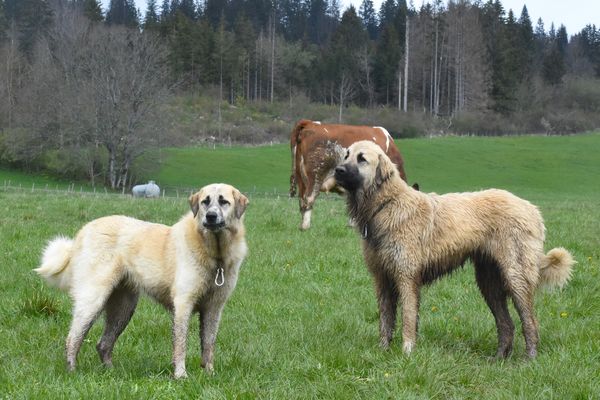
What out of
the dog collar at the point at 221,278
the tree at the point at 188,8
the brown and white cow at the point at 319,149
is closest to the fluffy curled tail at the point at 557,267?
the dog collar at the point at 221,278

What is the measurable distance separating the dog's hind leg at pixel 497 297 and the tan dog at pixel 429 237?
0.01m

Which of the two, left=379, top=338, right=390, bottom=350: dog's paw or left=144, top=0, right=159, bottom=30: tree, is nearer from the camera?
left=379, top=338, right=390, bottom=350: dog's paw

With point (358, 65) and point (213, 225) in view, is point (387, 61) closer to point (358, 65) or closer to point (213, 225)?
point (358, 65)

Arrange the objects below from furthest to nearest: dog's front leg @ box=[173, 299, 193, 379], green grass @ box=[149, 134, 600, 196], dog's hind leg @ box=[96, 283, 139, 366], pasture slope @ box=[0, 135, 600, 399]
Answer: green grass @ box=[149, 134, 600, 196]
dog's hind leg @ box=[96, 283, 139, 366]
dog's front leg @ box=[173, 299, 193, 379]
pasture slope @ box=[0, 135, 600, 399]

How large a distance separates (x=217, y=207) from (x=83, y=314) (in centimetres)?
154

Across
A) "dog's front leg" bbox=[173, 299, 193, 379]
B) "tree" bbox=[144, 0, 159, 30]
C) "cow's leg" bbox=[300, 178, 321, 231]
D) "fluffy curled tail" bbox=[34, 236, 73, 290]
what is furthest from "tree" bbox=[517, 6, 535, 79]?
"dog's front leg" bbox=[173, 299, 193, 379]

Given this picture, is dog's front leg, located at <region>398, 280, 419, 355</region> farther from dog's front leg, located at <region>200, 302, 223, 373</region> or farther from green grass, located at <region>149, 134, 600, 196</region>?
green grass, located at <region>149, 134, 600, 196</region>

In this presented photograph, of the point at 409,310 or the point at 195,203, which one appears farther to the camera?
the point at 409,310

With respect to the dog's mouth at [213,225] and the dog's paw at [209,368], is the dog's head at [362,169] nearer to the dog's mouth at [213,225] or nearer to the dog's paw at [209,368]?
the dog's mouth at [213,225]

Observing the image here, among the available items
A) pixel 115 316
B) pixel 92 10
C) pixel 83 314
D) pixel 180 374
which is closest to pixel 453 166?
pixel 92 10

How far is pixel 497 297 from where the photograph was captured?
7.57 m

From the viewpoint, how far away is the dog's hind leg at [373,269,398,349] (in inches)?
282

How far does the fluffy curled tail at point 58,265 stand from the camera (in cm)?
680

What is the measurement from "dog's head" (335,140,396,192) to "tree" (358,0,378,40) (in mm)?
139144
